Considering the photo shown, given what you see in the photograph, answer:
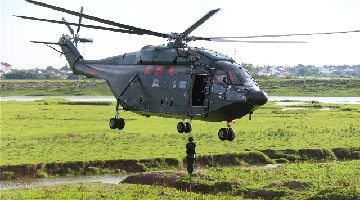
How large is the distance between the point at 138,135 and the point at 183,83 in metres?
32.8

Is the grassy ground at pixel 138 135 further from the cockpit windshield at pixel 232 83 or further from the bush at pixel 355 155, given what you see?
the cockpit windshield at pixel 232 83

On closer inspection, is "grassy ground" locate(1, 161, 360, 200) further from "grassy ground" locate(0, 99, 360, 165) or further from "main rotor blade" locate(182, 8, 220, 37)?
"main rotor blade" locate(182, 8, 220, 37)

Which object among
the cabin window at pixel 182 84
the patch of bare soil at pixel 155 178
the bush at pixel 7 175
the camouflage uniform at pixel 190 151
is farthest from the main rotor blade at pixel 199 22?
the bush at pixel 7 175

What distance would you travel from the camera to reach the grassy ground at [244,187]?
32.8m

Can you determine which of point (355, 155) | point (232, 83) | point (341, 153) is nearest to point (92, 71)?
point (232, 83)

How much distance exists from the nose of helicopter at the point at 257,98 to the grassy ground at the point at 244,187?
1405 centimetres

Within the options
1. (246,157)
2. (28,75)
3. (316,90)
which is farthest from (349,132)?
(28,75)

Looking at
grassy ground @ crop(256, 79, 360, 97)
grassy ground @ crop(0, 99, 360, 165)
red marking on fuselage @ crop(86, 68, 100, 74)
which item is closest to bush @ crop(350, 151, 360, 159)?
grassy ground @ crop(0, 99, 360, 165)

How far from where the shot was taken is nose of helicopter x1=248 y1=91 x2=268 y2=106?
67.0ft

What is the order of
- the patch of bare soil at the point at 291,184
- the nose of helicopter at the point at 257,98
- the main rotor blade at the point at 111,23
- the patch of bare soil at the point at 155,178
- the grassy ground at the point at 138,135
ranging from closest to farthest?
the main rotor blade at the point at 111,23
the nose of helicopter at the point at 257,98
the patch of bare soil at the point at 291,184
the patch of bare soil at the point at 155,178
the grassy ground at the point at 138,135

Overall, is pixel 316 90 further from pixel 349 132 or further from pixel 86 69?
pixel 86 69

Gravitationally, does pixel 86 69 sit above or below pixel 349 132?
above

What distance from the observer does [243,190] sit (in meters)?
35.4

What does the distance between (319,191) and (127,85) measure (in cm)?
1702
